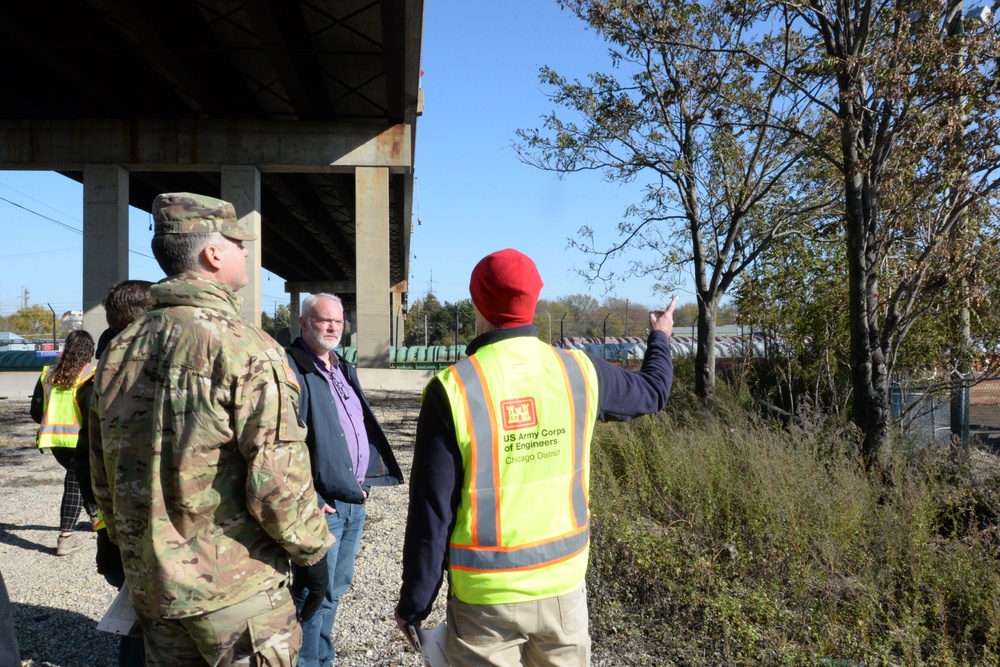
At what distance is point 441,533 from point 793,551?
301 cm

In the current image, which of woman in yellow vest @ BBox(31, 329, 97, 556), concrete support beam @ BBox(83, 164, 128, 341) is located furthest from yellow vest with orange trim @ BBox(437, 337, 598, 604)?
concrete support beam @ BBox(83, 164, 128, 341)

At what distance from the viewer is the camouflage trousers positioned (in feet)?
7.29

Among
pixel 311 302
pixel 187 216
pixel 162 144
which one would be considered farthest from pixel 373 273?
pixel 187 216

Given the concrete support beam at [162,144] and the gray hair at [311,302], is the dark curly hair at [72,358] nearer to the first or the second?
the gray hair at [311,302]

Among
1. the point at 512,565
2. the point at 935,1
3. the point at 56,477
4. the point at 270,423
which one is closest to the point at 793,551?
the point at 512,565

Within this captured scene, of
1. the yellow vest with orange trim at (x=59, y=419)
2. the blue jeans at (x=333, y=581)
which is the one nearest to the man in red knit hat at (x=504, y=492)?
the blue jeans at (x=333, y=581)

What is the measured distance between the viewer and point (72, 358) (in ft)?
19.4

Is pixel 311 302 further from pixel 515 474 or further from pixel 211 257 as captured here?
pixel 515 474

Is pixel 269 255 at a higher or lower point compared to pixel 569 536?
higher

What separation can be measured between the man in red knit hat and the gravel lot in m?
2.06

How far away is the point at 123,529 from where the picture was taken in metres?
2.33

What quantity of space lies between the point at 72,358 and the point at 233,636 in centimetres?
450

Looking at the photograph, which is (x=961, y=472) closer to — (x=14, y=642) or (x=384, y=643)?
(x=384, y=643)

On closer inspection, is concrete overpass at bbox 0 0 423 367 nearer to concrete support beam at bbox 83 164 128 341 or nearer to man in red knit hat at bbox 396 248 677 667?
concrete support beam at bbox 83 164 128 341
